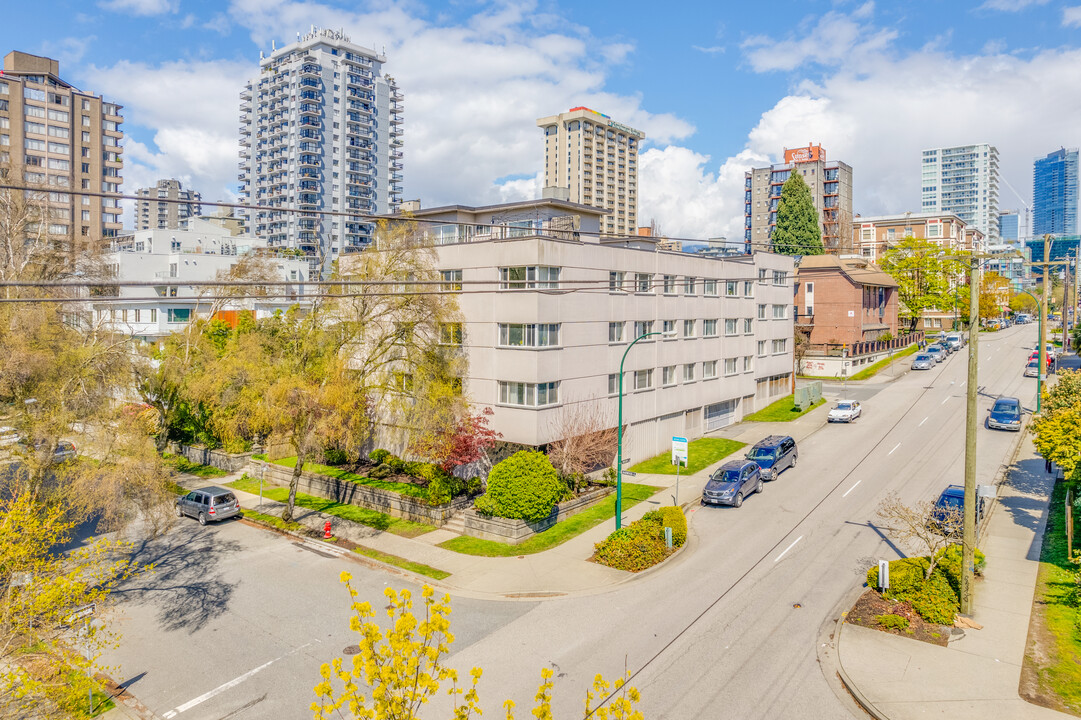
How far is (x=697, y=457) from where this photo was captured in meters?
36.2

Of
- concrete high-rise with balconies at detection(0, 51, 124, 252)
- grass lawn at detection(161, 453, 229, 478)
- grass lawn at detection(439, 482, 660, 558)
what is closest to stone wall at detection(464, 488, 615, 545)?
grass lawn at detection(439, 482, 660, 558)

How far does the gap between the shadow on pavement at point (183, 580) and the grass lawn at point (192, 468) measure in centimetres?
969

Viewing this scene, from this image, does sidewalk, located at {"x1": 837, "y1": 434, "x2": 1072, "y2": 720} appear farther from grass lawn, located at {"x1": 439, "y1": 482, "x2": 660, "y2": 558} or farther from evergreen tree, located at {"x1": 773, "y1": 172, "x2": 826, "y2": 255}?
evergreen tree, located at {"x1": 773, "y1": 172, "x2": 826, "y2": 255}

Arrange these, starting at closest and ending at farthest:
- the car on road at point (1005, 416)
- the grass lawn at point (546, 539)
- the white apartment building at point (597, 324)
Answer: the grass lawn at point (546, 539) → the white apartment building at point (597, 324) → the car on road at point (1005, 416)

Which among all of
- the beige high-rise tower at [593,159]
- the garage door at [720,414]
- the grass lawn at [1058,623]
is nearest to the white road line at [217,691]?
the grass lawn at [1058,623]

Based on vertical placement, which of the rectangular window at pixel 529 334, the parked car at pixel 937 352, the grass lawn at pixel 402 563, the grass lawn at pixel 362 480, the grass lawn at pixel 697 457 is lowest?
the grass lawn at pixel 402 563

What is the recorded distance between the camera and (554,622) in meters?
18.2

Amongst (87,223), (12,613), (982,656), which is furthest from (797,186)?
(87,223)

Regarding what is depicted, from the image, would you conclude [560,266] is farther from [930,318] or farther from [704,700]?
[930,318]

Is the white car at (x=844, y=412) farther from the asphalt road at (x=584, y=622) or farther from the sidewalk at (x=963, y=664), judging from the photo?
the sidewalk at (x=963, y=664)

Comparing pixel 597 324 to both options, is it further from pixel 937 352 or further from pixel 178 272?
pixel 178 272

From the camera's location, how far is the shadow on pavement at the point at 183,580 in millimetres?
19391

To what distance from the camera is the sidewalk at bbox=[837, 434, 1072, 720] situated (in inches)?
540

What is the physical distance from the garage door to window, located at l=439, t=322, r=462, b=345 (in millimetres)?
18761
